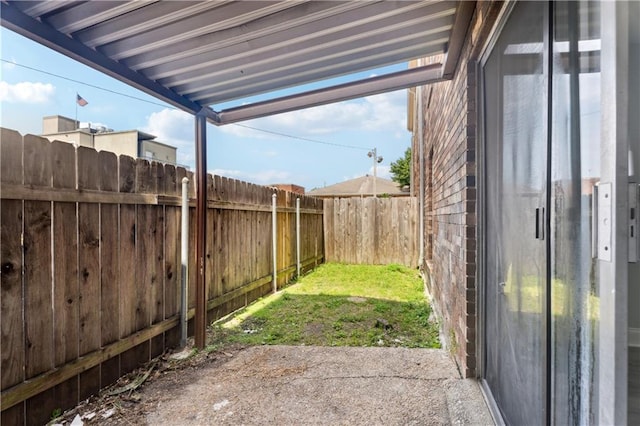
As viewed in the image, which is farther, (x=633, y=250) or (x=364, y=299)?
(x=364, y=299)

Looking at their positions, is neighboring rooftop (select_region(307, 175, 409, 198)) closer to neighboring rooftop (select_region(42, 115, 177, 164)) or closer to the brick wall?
neighboring rooftop (select_region(42, 115, 177, 164))

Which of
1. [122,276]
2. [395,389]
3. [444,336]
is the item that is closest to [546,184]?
[395,389]

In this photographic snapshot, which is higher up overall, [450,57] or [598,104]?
[450,57]

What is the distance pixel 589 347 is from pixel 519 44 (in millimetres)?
1335

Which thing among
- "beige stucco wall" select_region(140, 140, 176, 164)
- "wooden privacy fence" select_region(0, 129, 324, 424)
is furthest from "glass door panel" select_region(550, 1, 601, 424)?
"beige stucco wall" select_region(140, 140, 176, 164)

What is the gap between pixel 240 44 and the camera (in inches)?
91.8

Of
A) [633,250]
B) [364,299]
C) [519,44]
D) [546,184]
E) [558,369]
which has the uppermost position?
[519,44]

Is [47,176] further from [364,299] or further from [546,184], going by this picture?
[364,299]

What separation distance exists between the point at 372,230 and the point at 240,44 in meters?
6.76

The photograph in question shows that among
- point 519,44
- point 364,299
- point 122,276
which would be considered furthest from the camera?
point 364,299

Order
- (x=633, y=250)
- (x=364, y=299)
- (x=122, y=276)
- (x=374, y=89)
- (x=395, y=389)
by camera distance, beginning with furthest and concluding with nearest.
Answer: (x=364, y=299)
(x=374, y=89)
(x=122, y=276)
(x=395, y=389)
(x=633, y=250)

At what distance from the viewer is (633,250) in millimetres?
738

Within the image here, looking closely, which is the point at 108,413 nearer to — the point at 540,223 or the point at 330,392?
the point at 330,392

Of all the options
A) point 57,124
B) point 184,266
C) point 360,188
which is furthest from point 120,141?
point 360,188
